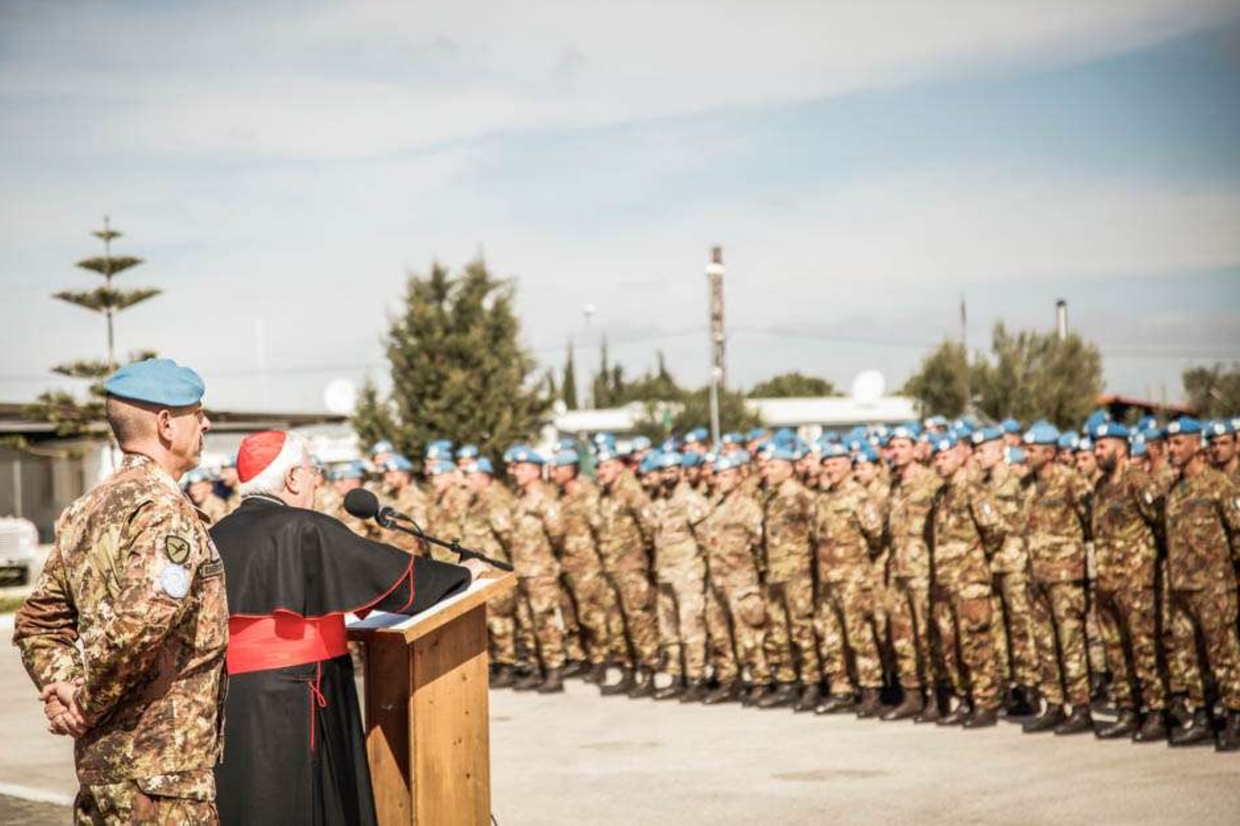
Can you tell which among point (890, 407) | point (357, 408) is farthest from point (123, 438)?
point (890, 407)

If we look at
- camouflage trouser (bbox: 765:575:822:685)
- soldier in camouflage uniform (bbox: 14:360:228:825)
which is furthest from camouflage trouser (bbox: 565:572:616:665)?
soldier in camouflage uniform (bbox: 14:360:228:825)

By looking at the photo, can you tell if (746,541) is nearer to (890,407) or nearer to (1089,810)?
(1089,810)

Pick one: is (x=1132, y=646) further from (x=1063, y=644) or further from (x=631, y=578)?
(x=631, y=578)

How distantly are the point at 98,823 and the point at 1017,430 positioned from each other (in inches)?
496

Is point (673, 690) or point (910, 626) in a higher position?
point (910, 626)

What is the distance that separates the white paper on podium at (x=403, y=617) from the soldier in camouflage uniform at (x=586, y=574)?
7.55 meters

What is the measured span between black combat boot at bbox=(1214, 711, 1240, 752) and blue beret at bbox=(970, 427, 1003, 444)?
285cm

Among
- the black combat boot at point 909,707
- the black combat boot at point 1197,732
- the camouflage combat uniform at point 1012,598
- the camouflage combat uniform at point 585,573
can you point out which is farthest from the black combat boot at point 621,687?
the black combat boot at point 1197,732

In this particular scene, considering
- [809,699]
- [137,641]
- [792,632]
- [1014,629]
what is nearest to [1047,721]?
[1014,629]

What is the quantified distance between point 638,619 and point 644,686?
0.56 meters

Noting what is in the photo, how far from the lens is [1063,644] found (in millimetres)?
9781

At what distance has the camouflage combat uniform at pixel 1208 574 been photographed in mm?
8852

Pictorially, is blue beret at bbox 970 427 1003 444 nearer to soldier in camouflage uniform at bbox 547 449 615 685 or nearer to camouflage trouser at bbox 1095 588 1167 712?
camouflage trouser at bbox 1095 588 1167 712

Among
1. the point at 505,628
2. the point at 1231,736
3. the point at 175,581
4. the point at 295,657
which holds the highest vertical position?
the point at 175,581
